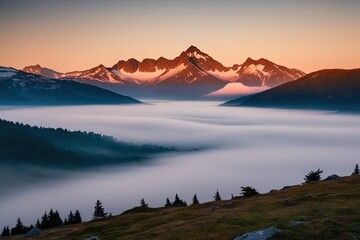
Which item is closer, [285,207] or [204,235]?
[204,235]

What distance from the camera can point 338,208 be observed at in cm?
4669

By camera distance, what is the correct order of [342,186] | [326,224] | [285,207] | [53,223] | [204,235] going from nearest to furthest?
[326,224] → [204,235] → [285,207] → [342,186] → [53,223]

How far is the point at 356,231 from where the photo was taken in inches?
1425

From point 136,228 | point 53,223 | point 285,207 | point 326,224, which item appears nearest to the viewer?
point 326,224

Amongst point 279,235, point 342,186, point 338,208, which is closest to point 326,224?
point 279,235

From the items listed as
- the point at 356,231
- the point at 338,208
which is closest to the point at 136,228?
the point at 338,208

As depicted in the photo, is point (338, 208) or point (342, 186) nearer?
point (338, 208)

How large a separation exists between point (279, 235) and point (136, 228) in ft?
125

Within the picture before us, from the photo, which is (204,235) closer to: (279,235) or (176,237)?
(176,237)

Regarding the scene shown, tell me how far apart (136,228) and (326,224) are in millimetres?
38733

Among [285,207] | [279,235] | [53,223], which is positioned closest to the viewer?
[279,235]

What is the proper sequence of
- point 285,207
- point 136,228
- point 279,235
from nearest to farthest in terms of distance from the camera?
point 279,235, point 285,207, point 136,228

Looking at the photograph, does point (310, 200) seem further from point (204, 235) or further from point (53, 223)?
point (53, 223)

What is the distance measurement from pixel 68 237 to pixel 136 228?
1679 centimetres
